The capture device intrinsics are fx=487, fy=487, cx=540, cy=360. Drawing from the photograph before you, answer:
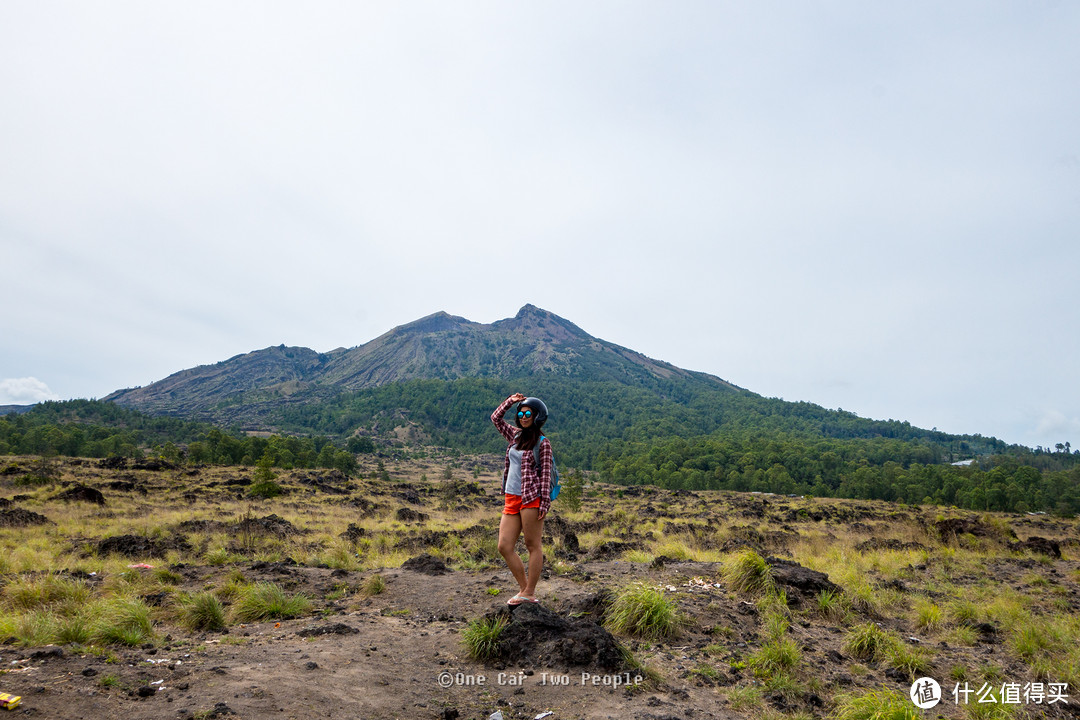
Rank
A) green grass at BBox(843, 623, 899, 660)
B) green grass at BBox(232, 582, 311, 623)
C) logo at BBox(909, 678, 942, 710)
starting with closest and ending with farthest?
logo at BBox(909, 678, 942, 710) < green grass at BBox(843, 623, 899, 660) < green grass at BBox(232, 582, 311, 623)

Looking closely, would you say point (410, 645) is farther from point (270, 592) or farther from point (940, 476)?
point (940, 476)

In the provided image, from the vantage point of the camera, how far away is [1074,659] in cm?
490

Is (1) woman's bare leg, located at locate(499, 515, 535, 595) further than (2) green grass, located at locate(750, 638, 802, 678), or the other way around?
(1) woman's bare leg, located at locate(499, 515, 535, 595)

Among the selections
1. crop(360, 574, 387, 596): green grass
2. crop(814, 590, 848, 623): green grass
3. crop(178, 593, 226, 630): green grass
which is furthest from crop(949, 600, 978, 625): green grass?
crop(178, 593, 226, 630): green grass

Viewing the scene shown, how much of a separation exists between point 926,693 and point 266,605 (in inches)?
265

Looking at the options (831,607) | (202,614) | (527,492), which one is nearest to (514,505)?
(527,492)

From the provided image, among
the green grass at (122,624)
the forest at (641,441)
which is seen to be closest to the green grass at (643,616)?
the green grass at (122,624)

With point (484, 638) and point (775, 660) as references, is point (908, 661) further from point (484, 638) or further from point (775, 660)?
point (484, 638)

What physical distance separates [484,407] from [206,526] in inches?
5301

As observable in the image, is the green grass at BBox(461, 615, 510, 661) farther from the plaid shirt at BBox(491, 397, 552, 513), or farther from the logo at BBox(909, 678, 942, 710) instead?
the logo at BBox(909, 678, 942, 710)

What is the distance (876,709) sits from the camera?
3.51 metres

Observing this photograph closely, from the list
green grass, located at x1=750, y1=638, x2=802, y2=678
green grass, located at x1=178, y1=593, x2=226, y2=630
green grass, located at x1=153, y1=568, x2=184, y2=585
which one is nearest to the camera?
green grass, located at x1=750, y1=638, x2=802, y2=678

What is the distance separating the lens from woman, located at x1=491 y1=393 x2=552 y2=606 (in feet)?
15.5

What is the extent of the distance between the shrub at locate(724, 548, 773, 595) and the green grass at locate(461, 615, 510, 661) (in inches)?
150
